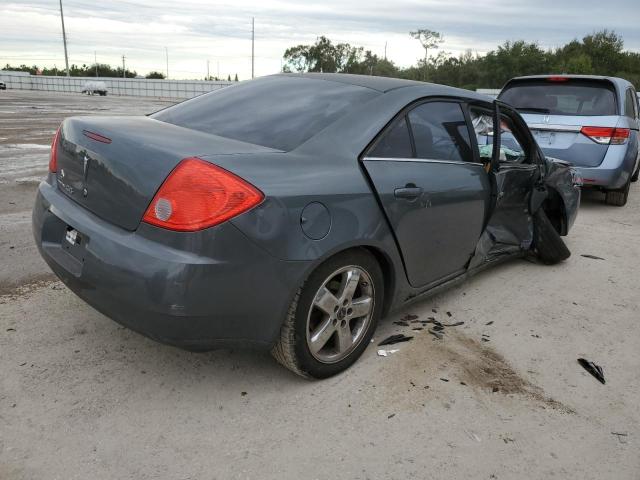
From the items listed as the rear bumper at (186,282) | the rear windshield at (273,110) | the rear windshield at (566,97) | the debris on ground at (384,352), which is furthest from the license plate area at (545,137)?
the rear bumper at (186,282)

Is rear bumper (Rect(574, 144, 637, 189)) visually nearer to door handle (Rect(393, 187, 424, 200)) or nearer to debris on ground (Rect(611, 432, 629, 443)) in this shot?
door handle (Rect(393, 187, 424, 200))

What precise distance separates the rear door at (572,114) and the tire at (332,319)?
17.1 feet

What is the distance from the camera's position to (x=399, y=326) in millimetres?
3480

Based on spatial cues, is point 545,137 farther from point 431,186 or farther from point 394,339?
point 394,339

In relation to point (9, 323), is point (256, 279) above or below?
above

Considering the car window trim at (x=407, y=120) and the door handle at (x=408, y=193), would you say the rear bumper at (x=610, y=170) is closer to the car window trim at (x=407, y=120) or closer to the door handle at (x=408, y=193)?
the car window trim at (x=407, y=120)

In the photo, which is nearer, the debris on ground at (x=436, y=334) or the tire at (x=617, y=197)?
the debris on ground at (x=436, y=334)

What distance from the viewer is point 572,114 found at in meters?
7.14

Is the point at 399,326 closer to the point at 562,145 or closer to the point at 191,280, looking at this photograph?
the point at 191,280

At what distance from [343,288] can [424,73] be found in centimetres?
7845

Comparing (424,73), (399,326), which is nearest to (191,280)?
(399,326)

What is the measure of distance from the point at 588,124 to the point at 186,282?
6.40 metres

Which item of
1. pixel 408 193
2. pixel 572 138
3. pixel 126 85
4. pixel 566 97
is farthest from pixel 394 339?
pixel 126 85

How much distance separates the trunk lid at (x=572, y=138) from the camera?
694 centimetres
